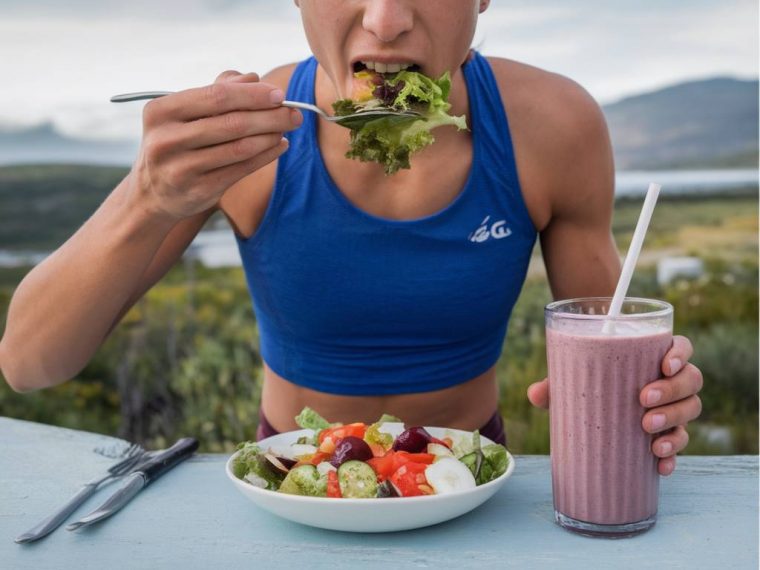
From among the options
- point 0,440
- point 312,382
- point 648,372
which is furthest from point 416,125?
point 0,440

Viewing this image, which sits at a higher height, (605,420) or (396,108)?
(396,108)

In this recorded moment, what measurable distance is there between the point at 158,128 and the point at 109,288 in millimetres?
519

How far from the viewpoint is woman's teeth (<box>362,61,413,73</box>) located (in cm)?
179

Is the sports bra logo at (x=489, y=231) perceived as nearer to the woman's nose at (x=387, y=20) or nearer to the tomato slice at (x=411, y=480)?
the woman's nose at (x=387, y=20)

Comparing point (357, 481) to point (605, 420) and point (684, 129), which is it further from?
point (684, 129)

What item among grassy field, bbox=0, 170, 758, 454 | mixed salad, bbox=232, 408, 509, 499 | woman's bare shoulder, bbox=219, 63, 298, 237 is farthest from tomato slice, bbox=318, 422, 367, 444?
grassy field, bbox=0, 170, 758, 454

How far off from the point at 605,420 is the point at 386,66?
807 millimetres

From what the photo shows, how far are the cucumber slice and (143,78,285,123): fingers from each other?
0.60m

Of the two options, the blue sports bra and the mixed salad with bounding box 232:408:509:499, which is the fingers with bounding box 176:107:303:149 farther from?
the blue sports bra

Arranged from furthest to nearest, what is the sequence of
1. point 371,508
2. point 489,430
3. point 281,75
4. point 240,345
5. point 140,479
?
point 240,345 < point 489,430 < point 281,75 < point 140,479 < point 371,508

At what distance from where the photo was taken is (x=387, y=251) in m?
2.24

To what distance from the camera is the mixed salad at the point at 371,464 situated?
1.42 meters

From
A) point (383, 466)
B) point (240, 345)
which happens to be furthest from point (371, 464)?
point (240, 345)

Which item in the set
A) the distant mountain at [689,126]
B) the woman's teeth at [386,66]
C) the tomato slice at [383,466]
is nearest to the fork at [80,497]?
the tomato slice at [383,466]
